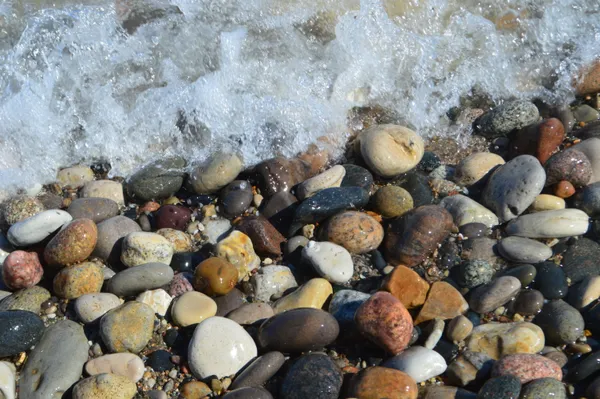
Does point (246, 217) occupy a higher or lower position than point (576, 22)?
lower

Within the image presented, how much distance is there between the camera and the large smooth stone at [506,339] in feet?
8.91

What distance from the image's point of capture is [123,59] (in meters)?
4.29

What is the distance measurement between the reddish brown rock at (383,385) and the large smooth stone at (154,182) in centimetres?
164

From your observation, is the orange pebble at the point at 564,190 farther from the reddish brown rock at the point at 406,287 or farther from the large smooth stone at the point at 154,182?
the large smooth stone at the point at 154,182

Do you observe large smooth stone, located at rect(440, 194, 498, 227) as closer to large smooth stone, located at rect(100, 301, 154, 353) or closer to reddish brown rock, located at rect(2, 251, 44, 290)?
large smooth stone, located at rect(100, 301, 154, 353)

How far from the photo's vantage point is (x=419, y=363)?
2.62m

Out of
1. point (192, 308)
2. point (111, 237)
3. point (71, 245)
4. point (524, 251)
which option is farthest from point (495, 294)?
point (71, 245)

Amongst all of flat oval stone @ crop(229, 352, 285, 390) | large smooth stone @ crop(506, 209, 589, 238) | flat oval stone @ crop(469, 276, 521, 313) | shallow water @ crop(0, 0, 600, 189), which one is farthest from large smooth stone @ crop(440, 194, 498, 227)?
flat oval stone @ crop(229, 352, 285, 390)

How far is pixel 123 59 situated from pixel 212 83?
69 centimetres

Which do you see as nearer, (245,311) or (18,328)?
(18,328)

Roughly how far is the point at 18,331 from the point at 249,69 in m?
2.33

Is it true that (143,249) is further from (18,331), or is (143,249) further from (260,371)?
(260,371)

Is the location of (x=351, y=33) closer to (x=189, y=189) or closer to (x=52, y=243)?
(x=189, y=189)

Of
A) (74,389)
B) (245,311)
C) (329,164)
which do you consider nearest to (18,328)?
(74,389)
